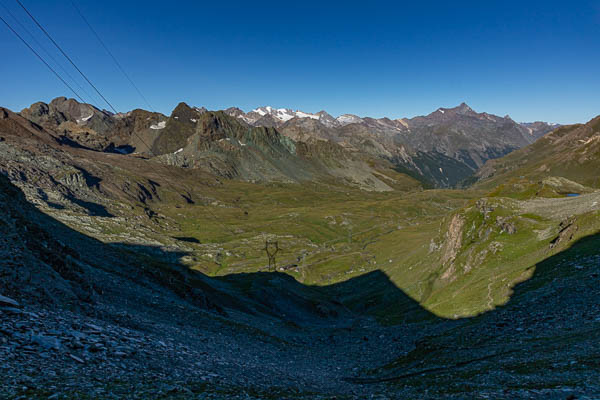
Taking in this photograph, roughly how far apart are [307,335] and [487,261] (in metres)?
39.4

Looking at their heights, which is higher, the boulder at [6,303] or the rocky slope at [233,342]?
the boulder at [6,303]

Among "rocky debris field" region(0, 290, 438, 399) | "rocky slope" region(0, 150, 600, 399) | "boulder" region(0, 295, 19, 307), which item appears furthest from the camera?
"boulder" region(0, 295, 19, 307)

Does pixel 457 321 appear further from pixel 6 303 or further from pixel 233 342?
pixel 6 303

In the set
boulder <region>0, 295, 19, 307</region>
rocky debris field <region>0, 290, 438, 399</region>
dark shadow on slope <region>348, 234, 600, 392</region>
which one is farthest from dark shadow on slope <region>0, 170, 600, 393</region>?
rocky debris field <region>0, 290, 438, 399</region>

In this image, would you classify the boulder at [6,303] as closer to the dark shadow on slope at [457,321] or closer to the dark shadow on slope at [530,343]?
the dark shadow on slope at [457,321]

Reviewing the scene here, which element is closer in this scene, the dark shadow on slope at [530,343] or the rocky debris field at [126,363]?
the rocky debris field at [126,363]

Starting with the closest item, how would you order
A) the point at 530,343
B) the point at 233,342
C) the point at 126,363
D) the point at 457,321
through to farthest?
the point at 126,363 < the point at 530,343 < the point at 233,342 < the point at 457,321

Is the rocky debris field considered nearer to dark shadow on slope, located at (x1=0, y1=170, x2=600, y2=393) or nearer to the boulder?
the boulder

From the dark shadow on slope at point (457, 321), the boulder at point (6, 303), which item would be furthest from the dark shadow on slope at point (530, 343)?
the boulder at point (6, 303)

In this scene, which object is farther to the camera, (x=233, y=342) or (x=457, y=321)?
(x=457, y=321)

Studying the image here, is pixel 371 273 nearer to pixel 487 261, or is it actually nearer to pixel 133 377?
pixel 487 261

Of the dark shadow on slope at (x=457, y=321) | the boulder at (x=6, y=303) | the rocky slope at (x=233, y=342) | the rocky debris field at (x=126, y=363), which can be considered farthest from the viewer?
the dark shadow on slope at (x=457, y=321)

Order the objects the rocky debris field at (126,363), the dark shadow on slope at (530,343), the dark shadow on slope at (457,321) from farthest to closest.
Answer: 1. the dark shadow on slope at (457,321)
2. the dark shadow on slope at (530,343)
3. the rocky debris field at (126,363)

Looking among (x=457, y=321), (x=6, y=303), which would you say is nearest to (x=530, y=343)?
(x=457, y=321)
